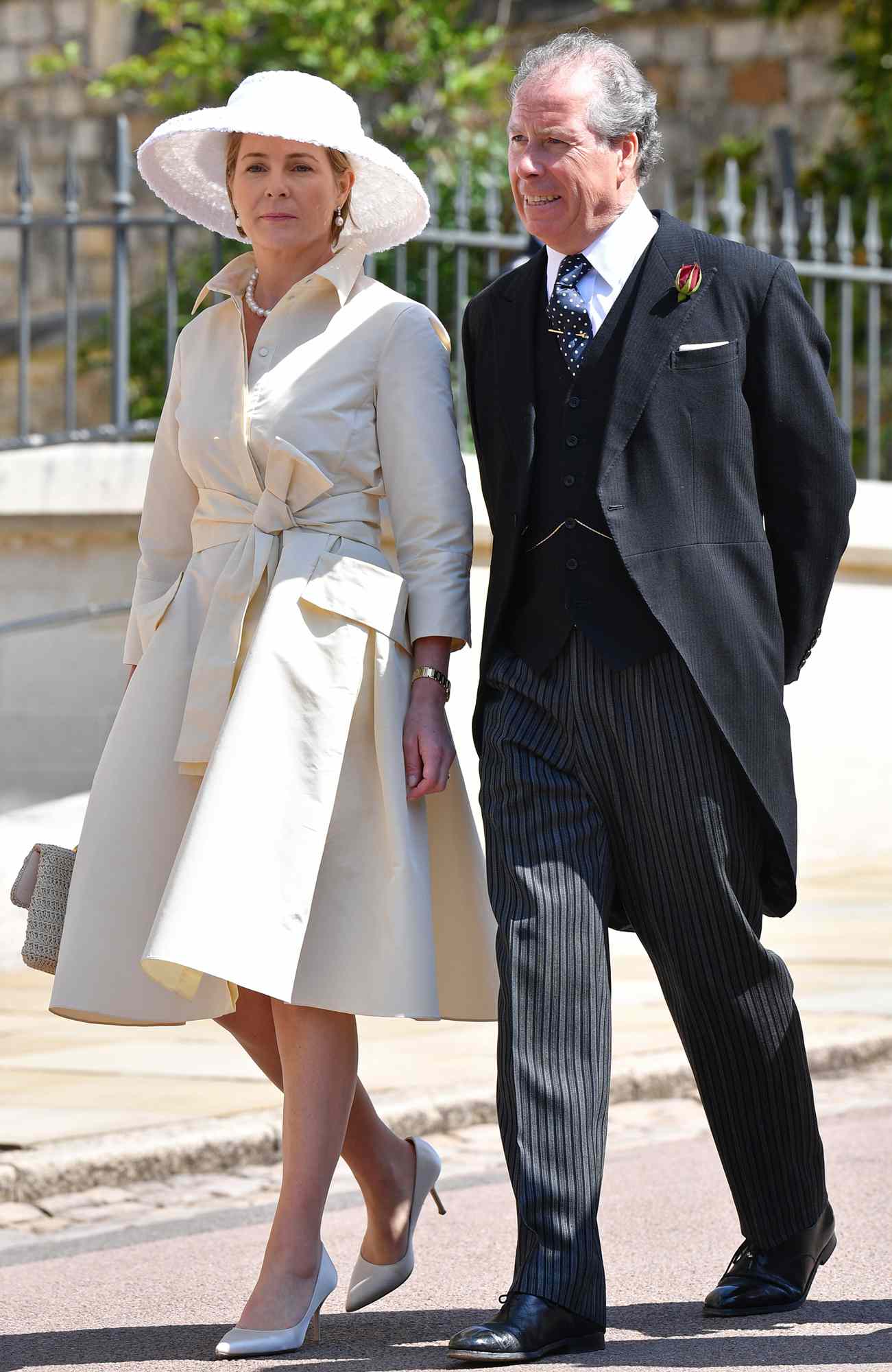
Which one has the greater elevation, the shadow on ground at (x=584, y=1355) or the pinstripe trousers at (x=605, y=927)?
the pinstripe trousers at (x=605, y=927)

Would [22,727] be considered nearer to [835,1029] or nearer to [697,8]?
[835,1029]

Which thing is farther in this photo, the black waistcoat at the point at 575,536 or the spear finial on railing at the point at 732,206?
the spear finial on railing at the point at 732,206

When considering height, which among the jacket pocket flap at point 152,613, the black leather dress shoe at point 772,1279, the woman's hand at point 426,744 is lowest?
the black leather dress shoe at point 772,1279

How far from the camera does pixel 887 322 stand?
10.5m

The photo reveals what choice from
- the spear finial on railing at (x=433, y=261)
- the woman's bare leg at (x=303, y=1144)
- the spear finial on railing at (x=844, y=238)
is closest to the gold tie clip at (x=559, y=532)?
the woman's bare leg at (x=303, y=1144)

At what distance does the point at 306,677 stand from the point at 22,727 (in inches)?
234

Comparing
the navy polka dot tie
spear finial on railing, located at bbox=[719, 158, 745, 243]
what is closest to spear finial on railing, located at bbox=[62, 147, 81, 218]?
spear finial on railing, located at bbox=[719, 158, 745, 243]

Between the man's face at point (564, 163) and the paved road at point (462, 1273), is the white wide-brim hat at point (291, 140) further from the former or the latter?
the paved road at point (462, 1273)

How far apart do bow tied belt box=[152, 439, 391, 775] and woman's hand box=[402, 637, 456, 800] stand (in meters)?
0.21

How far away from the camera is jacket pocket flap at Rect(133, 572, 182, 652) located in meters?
3.60

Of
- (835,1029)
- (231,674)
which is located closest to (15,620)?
(835,1029)

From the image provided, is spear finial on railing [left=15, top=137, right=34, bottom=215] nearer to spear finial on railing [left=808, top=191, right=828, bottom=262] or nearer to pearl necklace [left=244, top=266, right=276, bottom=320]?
spear finial on railing [left=808, top=191, right=828, bottom=262]

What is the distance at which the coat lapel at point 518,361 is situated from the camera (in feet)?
11.2

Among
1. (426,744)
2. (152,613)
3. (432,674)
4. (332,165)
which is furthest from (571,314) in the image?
(152,613)
